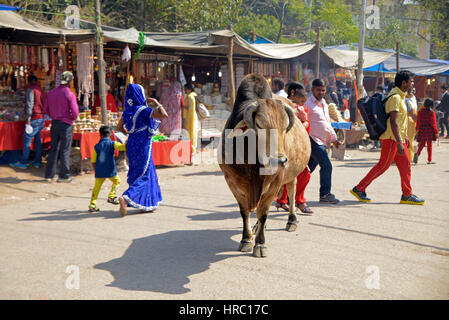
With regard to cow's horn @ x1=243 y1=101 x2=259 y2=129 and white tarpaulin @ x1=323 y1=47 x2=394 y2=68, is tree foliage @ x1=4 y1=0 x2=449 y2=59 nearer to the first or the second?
white tarpaulin @ x1=323 y1=47 x2=394 y2=68

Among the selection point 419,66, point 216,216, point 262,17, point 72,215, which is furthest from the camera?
point 262,17

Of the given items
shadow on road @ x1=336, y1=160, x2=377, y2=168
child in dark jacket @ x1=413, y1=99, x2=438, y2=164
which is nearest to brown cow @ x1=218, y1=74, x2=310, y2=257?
shadow on road @ x1=336, y1=160, x2=377, y2=168

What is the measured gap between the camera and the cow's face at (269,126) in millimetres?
4422

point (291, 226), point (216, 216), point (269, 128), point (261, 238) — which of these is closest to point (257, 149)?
point (269, 128)

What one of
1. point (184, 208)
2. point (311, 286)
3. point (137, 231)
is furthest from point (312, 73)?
point (311, 286)

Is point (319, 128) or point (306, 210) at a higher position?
point (319, 128)

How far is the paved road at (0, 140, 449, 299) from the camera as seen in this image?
409cm

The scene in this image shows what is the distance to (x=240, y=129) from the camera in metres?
4.81

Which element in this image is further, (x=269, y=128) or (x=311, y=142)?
(x=311, y=142)

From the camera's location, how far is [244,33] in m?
33.1

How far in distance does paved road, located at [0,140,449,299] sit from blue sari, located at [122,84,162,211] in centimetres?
28

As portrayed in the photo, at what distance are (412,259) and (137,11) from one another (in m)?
18.8

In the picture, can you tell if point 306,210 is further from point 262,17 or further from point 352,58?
point 262,17

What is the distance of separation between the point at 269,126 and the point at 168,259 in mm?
1685
